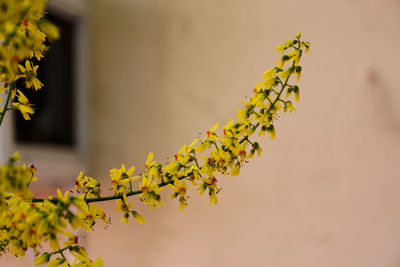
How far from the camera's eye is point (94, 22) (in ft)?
6.41

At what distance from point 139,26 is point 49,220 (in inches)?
63.0

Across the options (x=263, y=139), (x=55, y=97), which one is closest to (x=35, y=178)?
(x=263, y=139)

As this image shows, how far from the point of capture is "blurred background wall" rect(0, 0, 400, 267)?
125cm

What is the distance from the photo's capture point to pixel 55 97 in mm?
1832

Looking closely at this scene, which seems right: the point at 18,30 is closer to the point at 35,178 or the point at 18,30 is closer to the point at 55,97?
the point at 35,178

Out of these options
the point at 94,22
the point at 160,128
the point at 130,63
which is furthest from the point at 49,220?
the point at 94,22

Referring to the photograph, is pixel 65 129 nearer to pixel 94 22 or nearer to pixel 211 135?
pixel 94 22

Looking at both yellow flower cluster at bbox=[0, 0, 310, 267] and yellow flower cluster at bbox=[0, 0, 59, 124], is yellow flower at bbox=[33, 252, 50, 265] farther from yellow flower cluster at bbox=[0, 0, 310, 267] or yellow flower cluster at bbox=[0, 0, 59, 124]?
Result: yellow flower cluster at bbox=[0, 0, 59, 124]

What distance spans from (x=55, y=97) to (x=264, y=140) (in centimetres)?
94

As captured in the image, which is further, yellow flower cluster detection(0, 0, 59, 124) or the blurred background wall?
the blurred background wall

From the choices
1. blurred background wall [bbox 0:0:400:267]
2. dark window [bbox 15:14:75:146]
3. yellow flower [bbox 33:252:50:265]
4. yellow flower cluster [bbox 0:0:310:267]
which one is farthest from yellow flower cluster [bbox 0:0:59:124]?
dark window [bbox 15:14:75:146]

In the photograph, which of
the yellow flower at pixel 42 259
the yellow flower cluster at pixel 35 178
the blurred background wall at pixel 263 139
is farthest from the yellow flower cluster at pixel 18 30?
the blurred background wall at pixel 263 139

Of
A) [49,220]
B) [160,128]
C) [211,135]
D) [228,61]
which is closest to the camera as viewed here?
[49,220]

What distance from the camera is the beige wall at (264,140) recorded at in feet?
4.10
